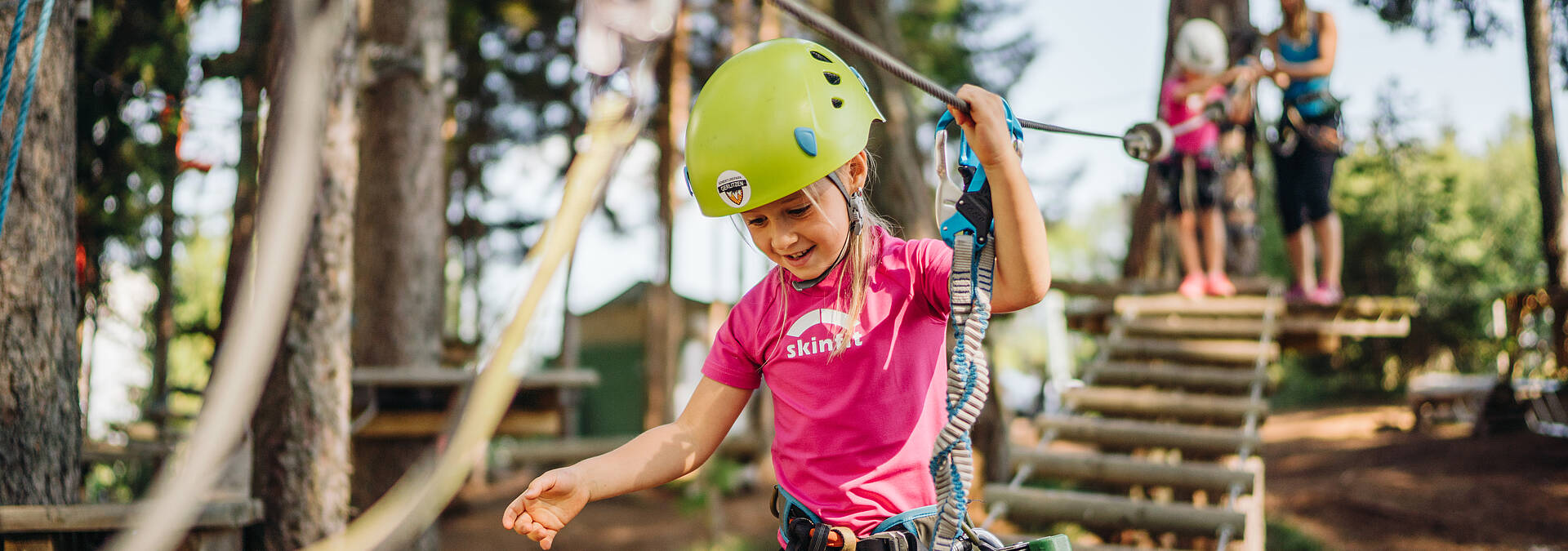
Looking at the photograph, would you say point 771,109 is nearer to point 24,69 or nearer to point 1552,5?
point 24,69

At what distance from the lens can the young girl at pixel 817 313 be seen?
5.95 feet

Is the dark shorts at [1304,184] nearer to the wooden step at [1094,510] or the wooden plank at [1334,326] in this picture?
the wooden plank at [1334,326]

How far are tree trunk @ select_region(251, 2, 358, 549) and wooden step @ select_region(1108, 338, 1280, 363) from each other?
14.8ft

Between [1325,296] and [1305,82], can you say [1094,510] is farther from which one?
[1305,82]

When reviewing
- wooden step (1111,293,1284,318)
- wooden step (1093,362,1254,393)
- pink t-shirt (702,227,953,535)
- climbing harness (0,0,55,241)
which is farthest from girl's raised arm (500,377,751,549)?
wooden step (1111,293,1284,318)

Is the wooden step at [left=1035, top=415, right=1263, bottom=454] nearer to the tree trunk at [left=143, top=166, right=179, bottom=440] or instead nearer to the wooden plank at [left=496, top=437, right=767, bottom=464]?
the wooden plank at [left=496, top=437, right=767, bottom=464]

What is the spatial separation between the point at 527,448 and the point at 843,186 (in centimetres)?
823

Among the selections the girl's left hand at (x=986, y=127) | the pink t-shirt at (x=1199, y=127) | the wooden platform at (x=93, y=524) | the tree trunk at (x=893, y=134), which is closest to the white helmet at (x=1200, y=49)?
the pink t-shirt at (x=1199, y=127)

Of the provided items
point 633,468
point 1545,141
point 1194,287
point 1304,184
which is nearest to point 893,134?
point 1194,287

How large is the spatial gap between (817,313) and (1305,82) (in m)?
5.19

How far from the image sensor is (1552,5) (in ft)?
30.4

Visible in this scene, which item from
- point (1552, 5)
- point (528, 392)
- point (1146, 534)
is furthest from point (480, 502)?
point (1552, 5)

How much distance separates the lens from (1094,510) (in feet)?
17.1

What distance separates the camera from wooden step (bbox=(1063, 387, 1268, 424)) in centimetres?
593
